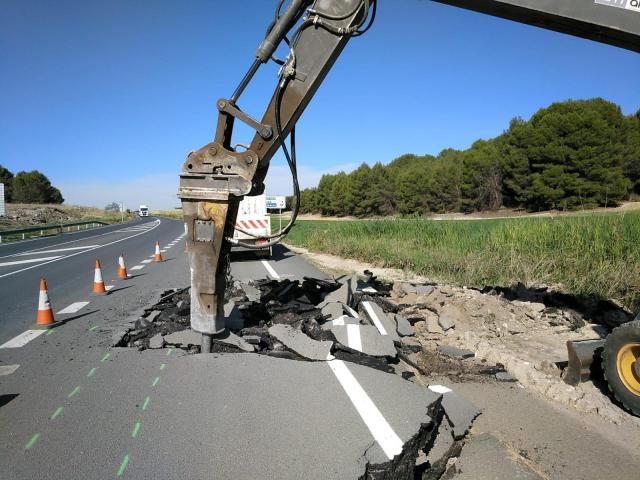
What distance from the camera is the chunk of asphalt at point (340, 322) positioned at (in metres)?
5.93

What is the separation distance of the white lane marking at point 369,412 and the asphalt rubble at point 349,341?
0.10 metres

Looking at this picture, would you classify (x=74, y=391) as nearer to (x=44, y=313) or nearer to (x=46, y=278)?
(x=44, y=313)

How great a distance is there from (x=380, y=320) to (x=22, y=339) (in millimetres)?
5341

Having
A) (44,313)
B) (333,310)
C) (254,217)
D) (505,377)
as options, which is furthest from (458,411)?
(254,217)

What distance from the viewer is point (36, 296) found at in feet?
31.7

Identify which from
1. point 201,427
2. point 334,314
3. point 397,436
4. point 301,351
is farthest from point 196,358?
point 397,436

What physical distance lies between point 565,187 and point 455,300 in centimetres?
4981

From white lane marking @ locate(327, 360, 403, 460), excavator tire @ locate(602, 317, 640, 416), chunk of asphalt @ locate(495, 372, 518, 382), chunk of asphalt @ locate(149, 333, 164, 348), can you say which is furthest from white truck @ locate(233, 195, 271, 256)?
excavator tire @ locate(602, 317, 640, 416)

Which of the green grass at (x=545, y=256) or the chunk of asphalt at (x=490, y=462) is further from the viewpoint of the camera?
the green grass at (x=545, y=256)

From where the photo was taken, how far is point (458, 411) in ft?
12.7

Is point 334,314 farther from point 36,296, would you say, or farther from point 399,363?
point 36,296

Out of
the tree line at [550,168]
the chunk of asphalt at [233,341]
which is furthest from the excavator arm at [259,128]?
the tree line at [550,168]

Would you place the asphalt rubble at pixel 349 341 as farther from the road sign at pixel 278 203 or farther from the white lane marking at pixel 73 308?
the road sign at pixel 278 203

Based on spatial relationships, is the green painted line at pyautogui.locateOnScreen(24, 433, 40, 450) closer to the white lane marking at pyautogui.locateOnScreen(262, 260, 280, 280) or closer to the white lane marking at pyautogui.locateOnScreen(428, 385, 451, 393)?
the white lane marking at pyautogui.locateOnScreen(428, 385, 451, 393)
